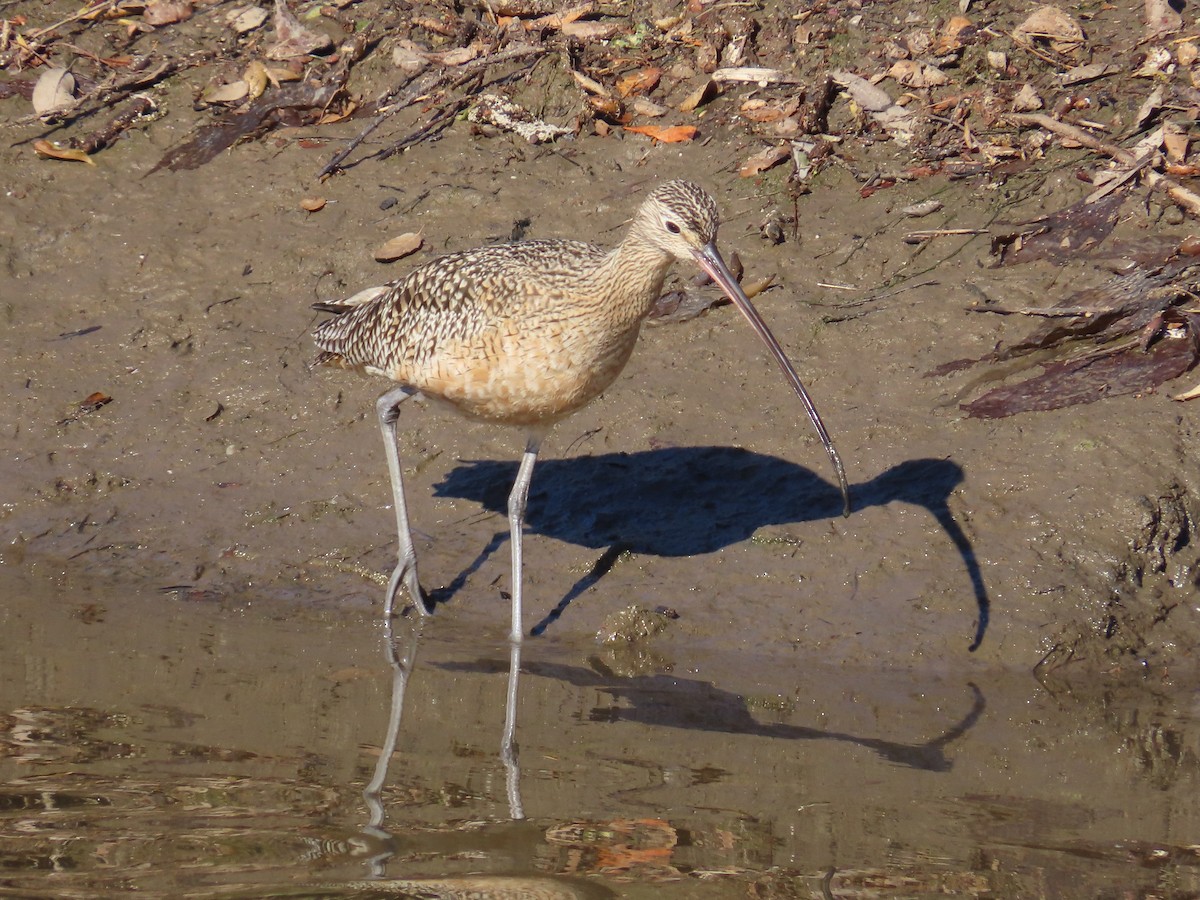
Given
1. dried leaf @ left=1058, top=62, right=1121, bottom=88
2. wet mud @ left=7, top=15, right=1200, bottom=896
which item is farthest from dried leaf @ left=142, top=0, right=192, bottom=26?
dried leaf @ left=1058, top=62, right=1121, bottom=88

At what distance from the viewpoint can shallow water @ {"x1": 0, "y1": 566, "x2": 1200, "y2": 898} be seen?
3.91 metres

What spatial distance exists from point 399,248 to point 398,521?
2.34 m

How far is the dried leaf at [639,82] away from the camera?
8.89m

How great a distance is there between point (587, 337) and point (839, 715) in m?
1.68

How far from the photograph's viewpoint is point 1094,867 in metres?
4.02

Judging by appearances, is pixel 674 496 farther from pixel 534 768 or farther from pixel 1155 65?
pixel 1155 65

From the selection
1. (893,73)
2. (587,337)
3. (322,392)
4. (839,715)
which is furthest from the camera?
(893,73)

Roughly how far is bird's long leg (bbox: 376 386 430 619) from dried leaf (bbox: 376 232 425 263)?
1.82m

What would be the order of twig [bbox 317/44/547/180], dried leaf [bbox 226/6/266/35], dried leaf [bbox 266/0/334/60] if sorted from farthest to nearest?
1. dried leaf [bbox 226/6/266/35]
2. dried leaf [bbox 266/0/334/60]
3. twig [bbox 317/44/547/180]

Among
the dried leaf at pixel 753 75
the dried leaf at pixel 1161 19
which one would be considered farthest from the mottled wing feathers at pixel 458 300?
the dried leaf at pixel 1161 19

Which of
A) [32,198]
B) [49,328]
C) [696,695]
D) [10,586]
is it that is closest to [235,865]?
[696,695]

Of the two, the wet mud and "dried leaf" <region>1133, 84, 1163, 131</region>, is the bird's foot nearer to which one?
the wet mud

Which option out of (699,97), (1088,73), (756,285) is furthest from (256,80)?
(1088,73)

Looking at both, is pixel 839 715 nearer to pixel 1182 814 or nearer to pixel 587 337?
pixel 1182 814
